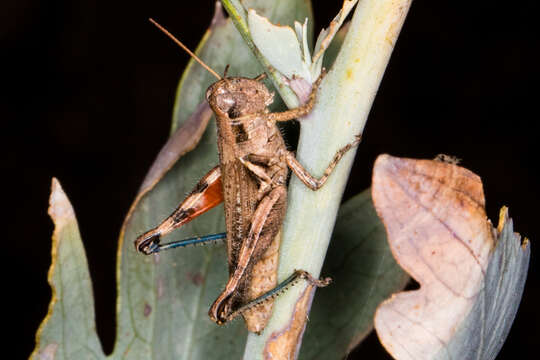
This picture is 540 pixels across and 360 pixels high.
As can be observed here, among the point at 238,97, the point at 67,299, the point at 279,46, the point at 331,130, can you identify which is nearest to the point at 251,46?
the point at 279,46

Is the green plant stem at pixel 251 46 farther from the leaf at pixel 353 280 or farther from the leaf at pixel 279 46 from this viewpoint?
the leaf at pixel 353 280

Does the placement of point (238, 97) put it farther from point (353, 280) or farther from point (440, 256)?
point (440, 256)

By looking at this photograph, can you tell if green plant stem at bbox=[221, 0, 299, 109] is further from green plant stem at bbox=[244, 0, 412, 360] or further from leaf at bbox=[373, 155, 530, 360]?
leaf at bbox=[373, 155, 530, 360]

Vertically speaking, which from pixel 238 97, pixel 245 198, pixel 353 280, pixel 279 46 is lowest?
pixel 353 280

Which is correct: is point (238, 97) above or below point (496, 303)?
above

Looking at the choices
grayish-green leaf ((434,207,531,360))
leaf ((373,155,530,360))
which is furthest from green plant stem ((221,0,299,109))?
grayish-green leaf ((434,207,531,360))

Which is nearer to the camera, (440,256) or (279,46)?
(440,256)
